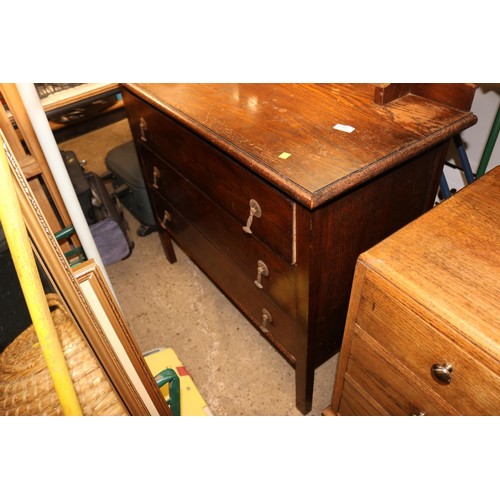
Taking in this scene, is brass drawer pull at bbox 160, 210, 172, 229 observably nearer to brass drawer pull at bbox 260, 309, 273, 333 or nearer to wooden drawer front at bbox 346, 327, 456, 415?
brass drawer pull at bbox 260, 309, 273, 333

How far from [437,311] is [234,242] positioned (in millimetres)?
742

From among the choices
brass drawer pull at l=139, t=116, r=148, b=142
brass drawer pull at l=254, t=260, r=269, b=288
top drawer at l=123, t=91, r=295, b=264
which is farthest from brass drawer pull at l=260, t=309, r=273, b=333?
brass drawer pull at l=139, t=116, r=148, b=142

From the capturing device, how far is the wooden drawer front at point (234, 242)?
116 centimetres

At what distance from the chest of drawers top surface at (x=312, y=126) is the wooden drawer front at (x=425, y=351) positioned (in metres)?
0.24

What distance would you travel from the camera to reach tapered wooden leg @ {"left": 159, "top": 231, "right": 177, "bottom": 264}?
2.06 metres

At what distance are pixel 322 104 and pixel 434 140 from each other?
318 millimetres

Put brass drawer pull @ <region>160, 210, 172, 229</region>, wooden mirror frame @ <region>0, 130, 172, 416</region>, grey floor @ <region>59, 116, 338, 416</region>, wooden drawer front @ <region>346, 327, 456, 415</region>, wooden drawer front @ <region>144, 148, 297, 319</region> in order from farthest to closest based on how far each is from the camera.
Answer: brass drawer pull @ <region>160, 210, 172, 229</region> < grey floor @ <region>59, 116, 338, 416</region> < wooden drawer front @ <region>144, 148, 297, 319</region> < wooden drawer front @ <region>346, 327, 456, 415</region> < wooden mirror frame @ <region>0, 130, 172, 416</region>

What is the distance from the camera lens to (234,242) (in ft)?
4.35

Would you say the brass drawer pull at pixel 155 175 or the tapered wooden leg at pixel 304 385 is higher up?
the brass drawer pull at pixel 155 175

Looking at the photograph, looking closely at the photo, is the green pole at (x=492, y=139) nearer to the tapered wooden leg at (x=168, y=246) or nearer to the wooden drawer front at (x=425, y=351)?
the wooden drawer front at (x=425, y=351)

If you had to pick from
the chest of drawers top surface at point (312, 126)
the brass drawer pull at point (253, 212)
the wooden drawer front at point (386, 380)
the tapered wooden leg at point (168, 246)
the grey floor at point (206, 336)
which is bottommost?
the grey floor at point (206, 336)

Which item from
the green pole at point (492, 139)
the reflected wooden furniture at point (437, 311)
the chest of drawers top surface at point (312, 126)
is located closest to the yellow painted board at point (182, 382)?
the reflected wooden furniture at point (437, 311)

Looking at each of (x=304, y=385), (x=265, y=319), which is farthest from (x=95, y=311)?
(x=304, y=385)

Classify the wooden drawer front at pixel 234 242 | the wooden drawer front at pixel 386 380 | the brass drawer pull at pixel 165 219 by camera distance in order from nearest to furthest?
the wooden drawer front at pixel 386 380 < the wooden drawer front at pixel 234 242 < the brass drawer pull at pixel 165 219
